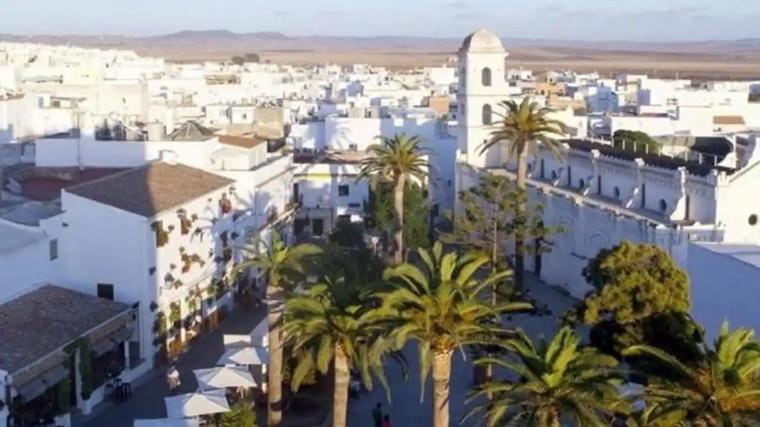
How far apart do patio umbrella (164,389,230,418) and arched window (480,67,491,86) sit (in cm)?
3312

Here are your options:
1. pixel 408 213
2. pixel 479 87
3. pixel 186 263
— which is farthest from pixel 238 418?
pixel 479 87

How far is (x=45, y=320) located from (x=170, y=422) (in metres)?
5.88

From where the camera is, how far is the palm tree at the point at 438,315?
21.8m

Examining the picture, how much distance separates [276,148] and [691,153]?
23288mm

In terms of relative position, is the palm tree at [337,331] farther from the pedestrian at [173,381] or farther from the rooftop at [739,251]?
the rooftop at [739,251]

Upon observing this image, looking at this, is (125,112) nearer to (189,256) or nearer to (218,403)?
(189,256)

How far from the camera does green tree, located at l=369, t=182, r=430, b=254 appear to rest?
49.6 metres

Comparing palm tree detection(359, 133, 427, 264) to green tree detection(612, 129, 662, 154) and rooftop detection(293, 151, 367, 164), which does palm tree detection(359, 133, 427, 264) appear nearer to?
green tree detection(612, 129, 662, 154)

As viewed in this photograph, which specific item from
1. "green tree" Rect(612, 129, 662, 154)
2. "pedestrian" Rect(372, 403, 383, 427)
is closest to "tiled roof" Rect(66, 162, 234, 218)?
"pedestrian" Rect(372, 403, 383, 427)

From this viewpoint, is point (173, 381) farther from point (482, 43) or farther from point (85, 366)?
point (482, 43)

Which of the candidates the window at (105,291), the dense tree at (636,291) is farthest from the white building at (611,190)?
the window at (105,291)

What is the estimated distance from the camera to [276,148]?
6738cm

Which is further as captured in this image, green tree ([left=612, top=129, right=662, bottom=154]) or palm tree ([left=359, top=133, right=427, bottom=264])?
green tree ([left=612, top=129, right=662, bottom=154])

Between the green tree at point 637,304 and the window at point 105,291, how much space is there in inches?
580
